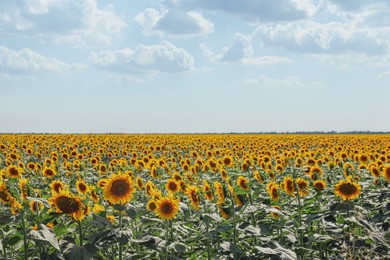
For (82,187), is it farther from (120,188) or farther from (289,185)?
(289,185)

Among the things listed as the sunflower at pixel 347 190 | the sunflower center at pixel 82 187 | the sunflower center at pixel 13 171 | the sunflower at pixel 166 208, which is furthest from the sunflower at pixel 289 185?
the sunflower center at pixel 13 171

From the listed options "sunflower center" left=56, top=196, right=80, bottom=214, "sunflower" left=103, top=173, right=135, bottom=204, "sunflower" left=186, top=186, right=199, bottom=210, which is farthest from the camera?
"sunflower" left=186, top=186, right=199, bottom=210

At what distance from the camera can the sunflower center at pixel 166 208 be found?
550 cm

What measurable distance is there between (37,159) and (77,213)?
14586 mm

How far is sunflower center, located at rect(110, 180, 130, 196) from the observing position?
5.26 m

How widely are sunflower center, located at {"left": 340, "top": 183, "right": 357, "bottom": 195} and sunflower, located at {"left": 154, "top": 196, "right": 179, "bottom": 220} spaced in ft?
7.85

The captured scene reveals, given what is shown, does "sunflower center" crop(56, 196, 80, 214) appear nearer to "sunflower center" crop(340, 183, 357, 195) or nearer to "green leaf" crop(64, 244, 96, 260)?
"green leaf" crop(64, 244, 96, 260)

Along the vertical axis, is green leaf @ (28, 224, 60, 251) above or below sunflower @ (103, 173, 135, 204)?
below

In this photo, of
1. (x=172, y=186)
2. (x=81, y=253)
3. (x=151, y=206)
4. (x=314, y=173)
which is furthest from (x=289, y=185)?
(x=81, y=253)

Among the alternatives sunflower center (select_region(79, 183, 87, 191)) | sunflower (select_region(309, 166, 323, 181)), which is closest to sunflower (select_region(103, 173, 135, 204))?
sunflower center (select_region(79, 183, 87, 191))

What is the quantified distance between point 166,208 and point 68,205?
4.40ft

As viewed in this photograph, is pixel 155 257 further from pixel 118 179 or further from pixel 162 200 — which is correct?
pixel 118 179

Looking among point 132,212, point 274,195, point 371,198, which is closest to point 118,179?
point 132,212

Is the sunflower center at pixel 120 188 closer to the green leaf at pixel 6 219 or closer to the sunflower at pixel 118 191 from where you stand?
the sunflower at pixel 118 191
